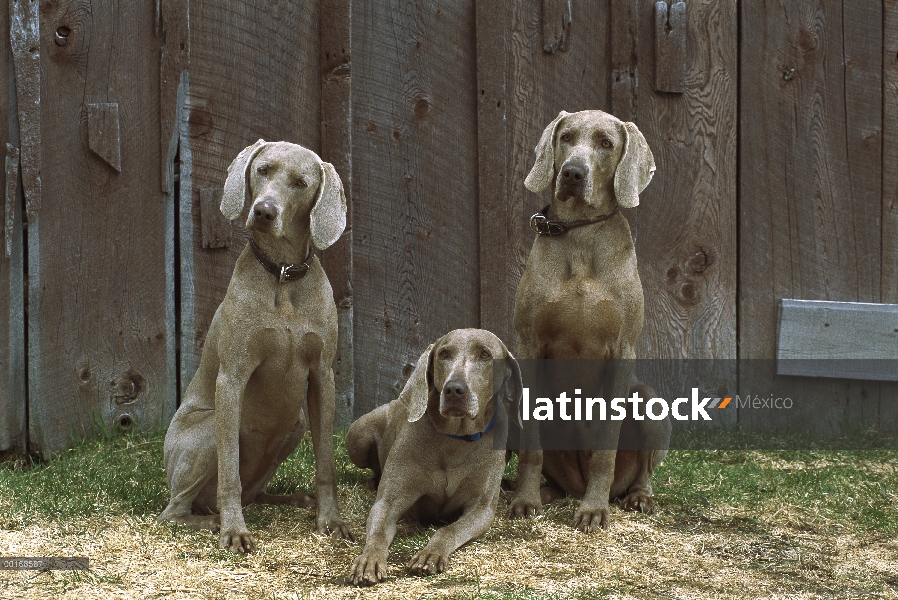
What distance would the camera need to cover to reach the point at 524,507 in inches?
181

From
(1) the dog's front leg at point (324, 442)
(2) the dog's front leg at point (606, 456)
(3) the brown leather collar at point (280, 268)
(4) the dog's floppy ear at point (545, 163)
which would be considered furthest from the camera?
(4) the dog's floppy ear at point (545, 163)

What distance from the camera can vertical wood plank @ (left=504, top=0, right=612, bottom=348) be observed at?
572cm

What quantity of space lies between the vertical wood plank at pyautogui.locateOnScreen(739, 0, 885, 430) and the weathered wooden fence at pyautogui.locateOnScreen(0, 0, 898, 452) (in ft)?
0.04

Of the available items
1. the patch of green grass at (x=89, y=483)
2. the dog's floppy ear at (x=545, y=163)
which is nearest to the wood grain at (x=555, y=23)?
the dog's floppy ear at (x=545, y=163)

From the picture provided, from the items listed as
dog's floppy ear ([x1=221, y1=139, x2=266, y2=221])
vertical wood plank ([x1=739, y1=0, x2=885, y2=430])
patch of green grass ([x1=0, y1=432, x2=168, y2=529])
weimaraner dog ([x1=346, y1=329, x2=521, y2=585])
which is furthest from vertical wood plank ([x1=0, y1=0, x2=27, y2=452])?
vertical wood plank ([x1=739, y1=0, x2=885, y2=430])

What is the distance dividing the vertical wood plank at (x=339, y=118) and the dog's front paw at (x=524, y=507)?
152 cm

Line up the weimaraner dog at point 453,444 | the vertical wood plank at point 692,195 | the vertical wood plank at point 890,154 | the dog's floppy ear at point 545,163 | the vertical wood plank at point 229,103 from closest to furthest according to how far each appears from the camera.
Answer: the weimaraner dog at point 453,444
the dog's floppy ear at point 545,163
the vertical wood plank at point 229,103
the vertical wood plank at point 692,195
the vertical wood plank at point 890,154

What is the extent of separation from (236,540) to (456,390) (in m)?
1.03

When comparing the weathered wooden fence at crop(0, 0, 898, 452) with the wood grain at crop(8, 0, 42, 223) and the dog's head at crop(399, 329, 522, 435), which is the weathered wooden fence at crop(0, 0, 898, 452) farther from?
the dog's head at crop(399, 329, 522, 435)

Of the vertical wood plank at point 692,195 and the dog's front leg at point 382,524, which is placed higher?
the vertical wood plank at point 692,195

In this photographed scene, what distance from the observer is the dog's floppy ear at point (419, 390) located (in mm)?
4141

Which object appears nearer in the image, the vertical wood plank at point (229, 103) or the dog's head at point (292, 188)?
the dog's head at point (292, 188)

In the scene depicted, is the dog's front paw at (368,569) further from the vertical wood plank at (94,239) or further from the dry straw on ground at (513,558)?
the vertical wood plank at (94,239)

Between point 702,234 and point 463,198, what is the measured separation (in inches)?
53.7
